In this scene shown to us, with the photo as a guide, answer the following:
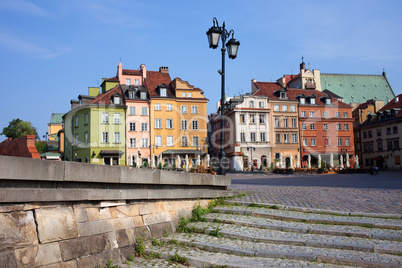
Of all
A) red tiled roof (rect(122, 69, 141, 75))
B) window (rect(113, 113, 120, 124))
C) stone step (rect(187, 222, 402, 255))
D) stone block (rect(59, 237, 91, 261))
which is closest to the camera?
stone block (rect(59, 237, 91, 261))

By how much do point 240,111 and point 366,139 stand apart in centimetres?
3109

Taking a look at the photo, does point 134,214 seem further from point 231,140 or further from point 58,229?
point 231,140

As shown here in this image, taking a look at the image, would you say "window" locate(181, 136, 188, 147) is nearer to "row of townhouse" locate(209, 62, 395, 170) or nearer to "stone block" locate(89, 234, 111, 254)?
"row of townhouse" locate(209, 62, 395, 170)

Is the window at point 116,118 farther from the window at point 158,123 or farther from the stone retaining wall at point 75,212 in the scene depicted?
the stone retaining wall at point 75,212

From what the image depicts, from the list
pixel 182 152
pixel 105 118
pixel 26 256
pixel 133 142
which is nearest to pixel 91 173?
pixel 26 256

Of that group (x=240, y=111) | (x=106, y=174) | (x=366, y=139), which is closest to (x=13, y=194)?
(x=106, y=174)

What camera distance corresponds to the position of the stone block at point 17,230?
4867mm

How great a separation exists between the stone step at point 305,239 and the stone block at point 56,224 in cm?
323

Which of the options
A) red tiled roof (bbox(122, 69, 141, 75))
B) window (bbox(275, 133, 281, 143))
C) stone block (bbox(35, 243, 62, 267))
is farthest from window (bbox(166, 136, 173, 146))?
stone block (bbox(35, 243, 62, 267))

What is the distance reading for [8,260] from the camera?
4809 millimetres

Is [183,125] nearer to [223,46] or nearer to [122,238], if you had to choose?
[223,46]

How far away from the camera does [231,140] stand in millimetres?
69375

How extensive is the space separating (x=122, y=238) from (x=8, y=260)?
229 cm

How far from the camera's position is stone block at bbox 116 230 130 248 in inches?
265
